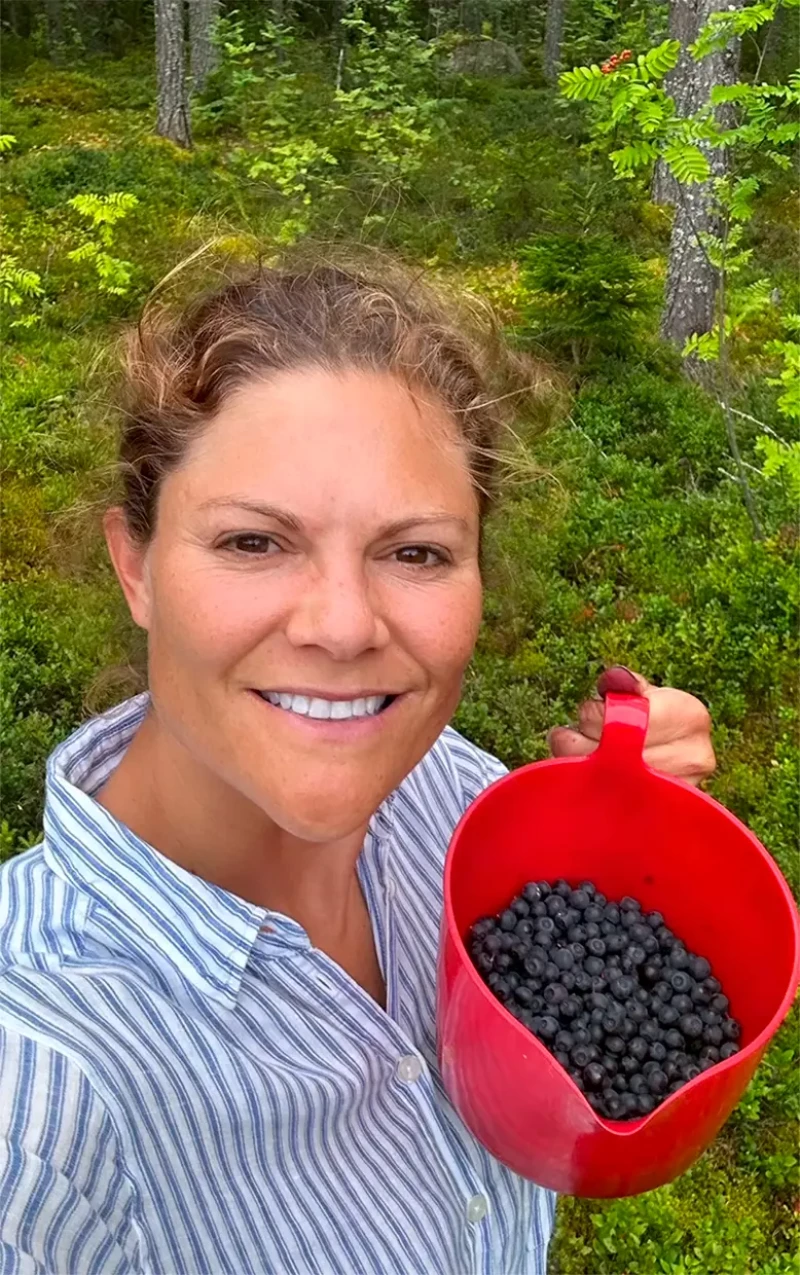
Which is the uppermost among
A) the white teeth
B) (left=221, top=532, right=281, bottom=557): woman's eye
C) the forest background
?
(left=221, top=532, right=281, bottom=557): woman's eye

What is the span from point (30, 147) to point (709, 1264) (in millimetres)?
11647

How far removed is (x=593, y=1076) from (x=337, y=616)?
2.78 ft

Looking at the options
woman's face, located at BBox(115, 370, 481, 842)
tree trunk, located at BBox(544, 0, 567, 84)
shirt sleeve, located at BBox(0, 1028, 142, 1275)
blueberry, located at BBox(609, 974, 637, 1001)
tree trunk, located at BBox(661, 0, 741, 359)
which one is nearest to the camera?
shirt sleeve, located at BBox(0, 1028, 142, 1275)

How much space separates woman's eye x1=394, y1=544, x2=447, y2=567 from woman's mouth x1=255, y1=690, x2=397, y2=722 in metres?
0.21

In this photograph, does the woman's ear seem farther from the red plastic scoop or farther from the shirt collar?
the red plastic scoop

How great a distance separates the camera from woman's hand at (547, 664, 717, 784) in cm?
163

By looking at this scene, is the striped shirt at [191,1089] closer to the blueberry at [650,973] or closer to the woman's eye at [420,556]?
the blueberry at [650,973]

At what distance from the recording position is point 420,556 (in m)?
1.34

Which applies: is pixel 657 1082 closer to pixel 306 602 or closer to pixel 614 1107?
pixel 614 1107

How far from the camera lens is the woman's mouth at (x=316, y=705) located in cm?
123

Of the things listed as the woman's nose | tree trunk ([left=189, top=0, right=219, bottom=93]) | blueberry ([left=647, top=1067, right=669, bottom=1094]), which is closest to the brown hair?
the woman's nose

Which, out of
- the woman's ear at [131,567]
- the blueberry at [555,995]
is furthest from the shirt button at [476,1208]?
the woman's ear at [131,567]

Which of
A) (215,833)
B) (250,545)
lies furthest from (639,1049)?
(250,545)

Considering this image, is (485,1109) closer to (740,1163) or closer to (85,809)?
(85,809)
